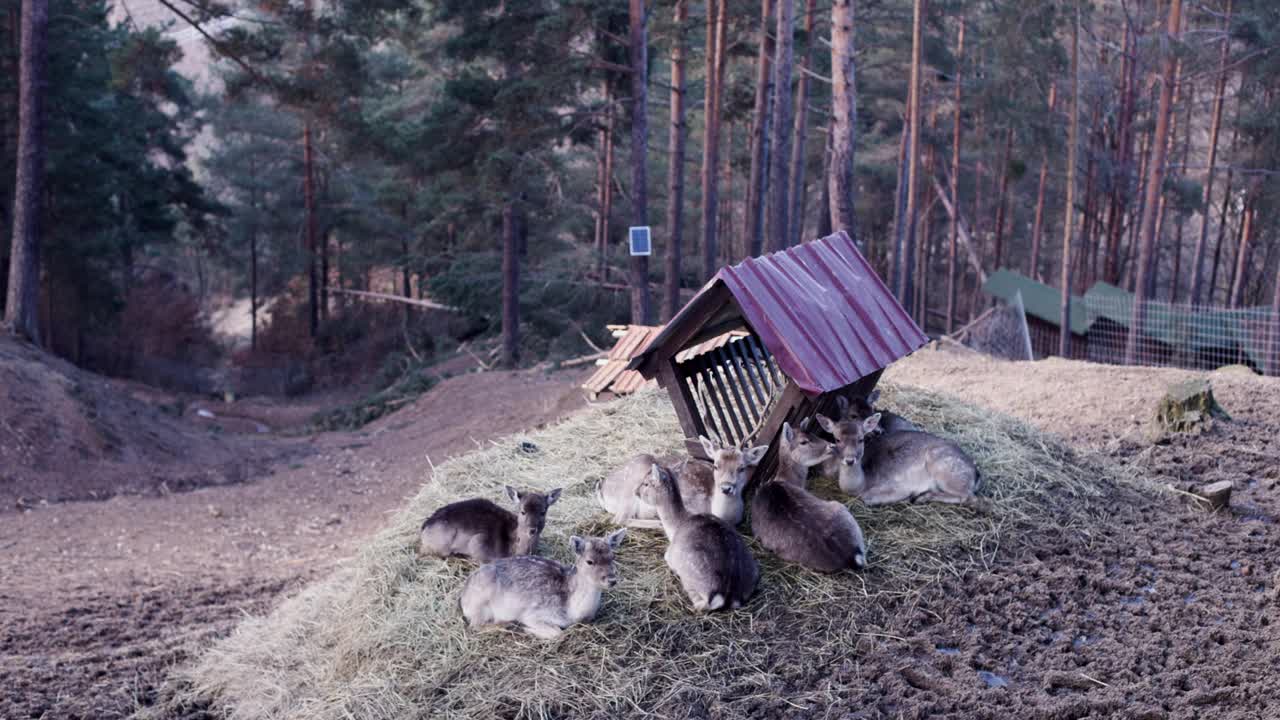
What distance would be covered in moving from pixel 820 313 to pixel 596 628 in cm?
269

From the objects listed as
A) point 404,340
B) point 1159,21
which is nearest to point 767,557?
point 1159,21

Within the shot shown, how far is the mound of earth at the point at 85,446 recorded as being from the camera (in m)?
13.9

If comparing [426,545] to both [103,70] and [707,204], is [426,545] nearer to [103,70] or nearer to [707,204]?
[707,204]

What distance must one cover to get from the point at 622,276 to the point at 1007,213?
17040 millimetres

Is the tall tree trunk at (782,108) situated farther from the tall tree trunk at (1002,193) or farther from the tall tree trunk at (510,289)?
the tall tree trunk at (1002,193)

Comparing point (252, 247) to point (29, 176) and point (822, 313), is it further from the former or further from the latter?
point (822, 313)

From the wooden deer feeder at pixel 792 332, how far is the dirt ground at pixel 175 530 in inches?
158

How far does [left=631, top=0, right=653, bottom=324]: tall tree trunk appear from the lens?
64.0ft

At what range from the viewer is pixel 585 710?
5172 mm

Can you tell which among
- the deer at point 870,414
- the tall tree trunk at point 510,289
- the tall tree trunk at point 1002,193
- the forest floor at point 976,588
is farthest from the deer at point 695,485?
the tall tree trunk at point 1002,193

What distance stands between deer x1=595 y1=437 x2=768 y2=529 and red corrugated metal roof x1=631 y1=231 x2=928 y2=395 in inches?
24.5

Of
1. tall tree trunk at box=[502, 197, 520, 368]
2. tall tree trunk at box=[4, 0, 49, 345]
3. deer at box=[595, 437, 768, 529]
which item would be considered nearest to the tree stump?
deer at box=[595, 437, 768, 529]

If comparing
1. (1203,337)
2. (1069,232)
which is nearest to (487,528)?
(1203,337)

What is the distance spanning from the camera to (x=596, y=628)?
570 cm
